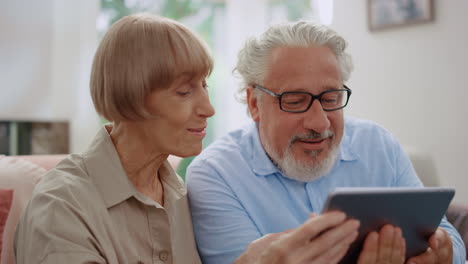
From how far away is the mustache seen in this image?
4.84 ft

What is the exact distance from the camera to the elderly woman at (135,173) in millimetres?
1018

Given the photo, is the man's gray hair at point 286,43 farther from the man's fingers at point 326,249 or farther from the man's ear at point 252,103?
the man's fingers at point 326,249

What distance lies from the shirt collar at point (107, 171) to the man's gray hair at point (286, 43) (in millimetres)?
565

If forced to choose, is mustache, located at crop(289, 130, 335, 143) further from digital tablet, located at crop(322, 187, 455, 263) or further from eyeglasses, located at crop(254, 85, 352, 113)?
digital tablet, located at crop(322, 187, 455, 263)

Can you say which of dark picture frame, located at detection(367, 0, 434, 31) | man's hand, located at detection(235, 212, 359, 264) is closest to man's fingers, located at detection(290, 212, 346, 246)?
man's hand, located at detection(235, 212, 359, 264)

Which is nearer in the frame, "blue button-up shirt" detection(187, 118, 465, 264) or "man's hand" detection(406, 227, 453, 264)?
"man's hand" detection(406, 227, 453, 264)

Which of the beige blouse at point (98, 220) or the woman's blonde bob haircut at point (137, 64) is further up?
the woman's blonde bob haircut at point (137, 64)

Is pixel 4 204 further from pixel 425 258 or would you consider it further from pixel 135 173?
pixel 425 258

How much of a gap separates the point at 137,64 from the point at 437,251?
0.87 metres

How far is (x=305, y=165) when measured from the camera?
4.91 feet

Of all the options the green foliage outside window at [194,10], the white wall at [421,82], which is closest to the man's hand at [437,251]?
the white wall at [421,82]

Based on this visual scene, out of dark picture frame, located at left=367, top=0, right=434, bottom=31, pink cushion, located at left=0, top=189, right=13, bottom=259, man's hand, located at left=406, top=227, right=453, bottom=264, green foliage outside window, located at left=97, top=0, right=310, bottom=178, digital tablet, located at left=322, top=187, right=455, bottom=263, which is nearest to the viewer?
digital tablet, located at left=322, top=187, right=455, bottom=263

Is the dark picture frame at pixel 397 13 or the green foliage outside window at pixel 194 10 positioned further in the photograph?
the green foliage outside window at pixel 194 10

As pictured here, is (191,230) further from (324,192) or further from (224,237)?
(324,192)
